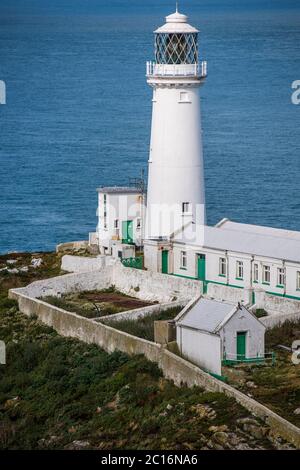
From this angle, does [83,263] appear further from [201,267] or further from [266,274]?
[266,274]

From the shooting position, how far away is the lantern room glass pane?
32.5 metres

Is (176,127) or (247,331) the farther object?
(176,127)

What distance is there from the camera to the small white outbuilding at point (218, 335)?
25.6 metres

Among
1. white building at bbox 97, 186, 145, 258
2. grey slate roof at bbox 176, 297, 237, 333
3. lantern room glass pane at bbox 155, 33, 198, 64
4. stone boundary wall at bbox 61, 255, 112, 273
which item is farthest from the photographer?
white building at bbox 97, 186, 145, 258

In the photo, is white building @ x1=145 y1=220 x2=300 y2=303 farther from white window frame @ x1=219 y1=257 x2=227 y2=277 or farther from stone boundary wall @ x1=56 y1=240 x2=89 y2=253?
stone boundary wall @ x1=56 y1=240 x2=89 y2=253

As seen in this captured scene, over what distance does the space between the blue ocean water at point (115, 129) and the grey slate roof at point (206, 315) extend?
18.8m

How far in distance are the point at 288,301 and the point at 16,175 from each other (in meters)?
→ 31.8

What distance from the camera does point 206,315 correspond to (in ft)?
86.4

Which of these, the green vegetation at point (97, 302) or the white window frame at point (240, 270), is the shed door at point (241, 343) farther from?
the white window frame at point (240, 270)

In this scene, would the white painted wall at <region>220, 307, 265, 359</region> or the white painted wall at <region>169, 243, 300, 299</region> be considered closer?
the white painted wall at <region>220, 307, 265, 359</region>

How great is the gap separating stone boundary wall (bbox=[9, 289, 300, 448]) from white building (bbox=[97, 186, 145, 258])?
3.60 meters

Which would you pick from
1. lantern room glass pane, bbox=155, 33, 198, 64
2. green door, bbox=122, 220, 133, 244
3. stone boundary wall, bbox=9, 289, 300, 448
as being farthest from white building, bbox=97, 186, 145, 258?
stone boundary wall, bbox=9, 289, 300, 448

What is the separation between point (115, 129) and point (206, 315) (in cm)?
4498

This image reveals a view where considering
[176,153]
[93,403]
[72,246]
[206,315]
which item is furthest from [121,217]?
[93,403]
